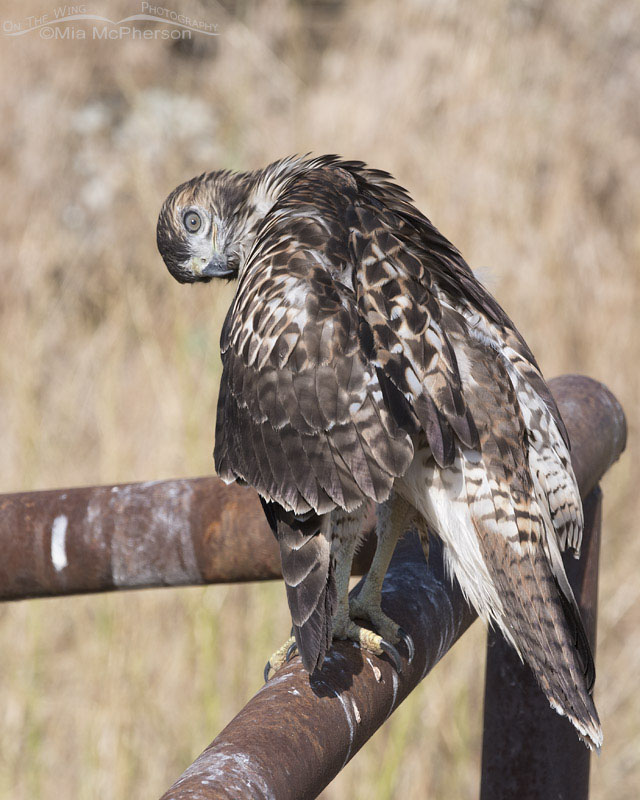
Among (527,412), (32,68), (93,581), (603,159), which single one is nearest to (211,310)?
(93,581)

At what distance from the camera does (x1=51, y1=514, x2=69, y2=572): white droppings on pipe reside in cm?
221

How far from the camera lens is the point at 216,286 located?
16.0 ft

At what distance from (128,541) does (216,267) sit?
1.02m

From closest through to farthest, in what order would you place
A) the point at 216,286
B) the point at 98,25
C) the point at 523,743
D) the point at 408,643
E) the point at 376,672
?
the point at 376,672, the point at 408,643, the point at 523,743, the point at 216,286, the point at 98,25

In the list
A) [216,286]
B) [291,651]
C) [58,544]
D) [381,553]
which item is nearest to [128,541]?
[58,544]

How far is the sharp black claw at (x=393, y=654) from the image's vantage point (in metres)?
1.74

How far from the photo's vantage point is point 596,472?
7.61 feet

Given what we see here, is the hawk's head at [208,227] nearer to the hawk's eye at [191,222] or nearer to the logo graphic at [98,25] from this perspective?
the hawk's eye at [191,222]

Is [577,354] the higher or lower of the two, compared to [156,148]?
lower

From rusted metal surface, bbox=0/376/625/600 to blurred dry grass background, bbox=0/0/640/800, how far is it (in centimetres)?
100

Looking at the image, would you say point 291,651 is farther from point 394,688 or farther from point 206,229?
point 206,229

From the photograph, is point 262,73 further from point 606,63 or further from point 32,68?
point 606,63

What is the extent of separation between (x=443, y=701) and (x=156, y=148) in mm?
4533

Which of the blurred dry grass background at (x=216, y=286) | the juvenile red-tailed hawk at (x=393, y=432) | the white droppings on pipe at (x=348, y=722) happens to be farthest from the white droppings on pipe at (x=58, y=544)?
the blurred dry grass background at (x=216, y=286)
